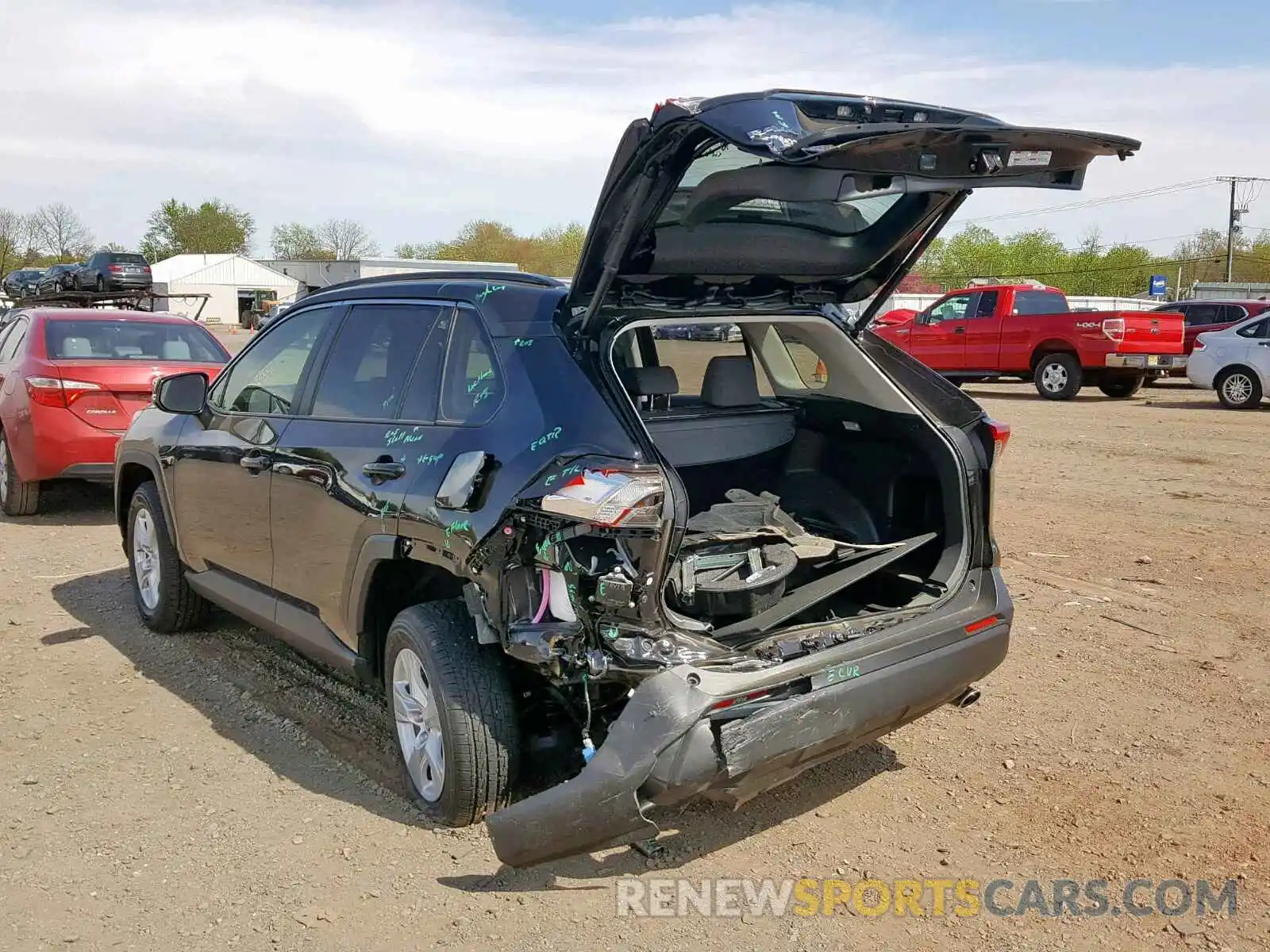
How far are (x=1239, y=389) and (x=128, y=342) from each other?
15.0 metres

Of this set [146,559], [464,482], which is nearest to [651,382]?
[464,482]

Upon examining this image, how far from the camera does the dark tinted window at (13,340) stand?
29.4 ft

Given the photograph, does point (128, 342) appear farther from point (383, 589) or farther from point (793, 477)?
point (793, 477)

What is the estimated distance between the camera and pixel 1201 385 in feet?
56.0

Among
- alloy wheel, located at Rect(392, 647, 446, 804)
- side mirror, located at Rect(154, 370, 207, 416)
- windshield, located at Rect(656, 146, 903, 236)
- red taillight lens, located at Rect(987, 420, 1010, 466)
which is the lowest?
alloy wheel, located at Rect(392, 647, 446, 804)

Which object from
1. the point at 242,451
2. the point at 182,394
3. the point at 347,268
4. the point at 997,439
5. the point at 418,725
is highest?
the point at 347,268

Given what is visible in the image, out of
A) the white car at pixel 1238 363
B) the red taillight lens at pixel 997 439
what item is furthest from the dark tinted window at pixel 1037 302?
the red taillight lens at pixel 997 439

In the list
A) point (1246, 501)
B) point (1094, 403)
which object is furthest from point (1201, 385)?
point (1246, 501)

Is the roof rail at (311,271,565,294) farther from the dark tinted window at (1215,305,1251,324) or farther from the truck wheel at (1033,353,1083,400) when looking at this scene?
the dark tinted window at (1215,305,1251,324)

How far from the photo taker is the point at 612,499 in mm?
3131

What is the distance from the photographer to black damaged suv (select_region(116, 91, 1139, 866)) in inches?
123

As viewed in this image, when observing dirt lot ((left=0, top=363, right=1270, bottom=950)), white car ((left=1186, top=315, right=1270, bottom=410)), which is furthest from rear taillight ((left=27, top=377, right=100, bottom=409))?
white car ((left=1186, top=315, right=1270, bottom=410))

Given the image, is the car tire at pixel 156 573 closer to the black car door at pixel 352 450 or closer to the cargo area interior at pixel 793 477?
the black car door at pixel 352 450

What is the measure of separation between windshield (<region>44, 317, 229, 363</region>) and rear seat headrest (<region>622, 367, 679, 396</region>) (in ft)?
18.9
